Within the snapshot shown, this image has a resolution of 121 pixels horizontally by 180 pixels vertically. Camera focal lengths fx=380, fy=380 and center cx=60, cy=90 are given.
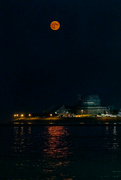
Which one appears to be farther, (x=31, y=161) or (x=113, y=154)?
(x=113, y=154)

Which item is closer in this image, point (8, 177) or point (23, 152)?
point (8, 177)

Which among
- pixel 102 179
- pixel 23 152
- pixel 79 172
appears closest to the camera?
pixel 102 179

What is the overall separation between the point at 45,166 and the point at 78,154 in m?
8.90

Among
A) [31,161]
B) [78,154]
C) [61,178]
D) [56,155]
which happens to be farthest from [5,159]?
[61,178]

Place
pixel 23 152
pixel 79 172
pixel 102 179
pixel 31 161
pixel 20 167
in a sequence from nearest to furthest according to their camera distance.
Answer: pixel 102 179, pixel 79 172, pixel 20 167, pixel 31 161, pixel 23 152

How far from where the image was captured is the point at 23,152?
4175 cm

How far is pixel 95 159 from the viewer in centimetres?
3575

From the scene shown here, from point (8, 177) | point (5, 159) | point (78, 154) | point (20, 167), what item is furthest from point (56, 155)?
point (8, 177)

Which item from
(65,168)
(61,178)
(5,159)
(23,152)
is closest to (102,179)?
(61,178)

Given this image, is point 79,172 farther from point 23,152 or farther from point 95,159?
point 23,152

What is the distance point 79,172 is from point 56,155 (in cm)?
993

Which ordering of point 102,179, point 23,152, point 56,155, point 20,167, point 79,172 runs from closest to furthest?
point 102,179 → point 79,172 → point 20,167 → point 56,155 → point 23,152

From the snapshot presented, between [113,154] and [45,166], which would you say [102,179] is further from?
[113,154]

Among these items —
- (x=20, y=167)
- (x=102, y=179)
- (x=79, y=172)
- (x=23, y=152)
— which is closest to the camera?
(x=102, y=179)
